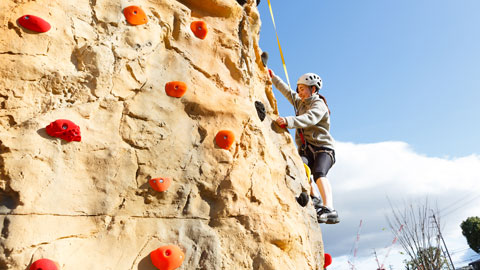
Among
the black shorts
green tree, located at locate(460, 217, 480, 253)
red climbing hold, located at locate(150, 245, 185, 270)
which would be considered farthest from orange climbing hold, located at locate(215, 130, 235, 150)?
green tree, located at locate(460, 217, 480, 253)

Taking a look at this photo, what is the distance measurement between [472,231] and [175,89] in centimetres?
3331

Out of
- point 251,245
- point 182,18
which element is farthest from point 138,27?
point 251,245

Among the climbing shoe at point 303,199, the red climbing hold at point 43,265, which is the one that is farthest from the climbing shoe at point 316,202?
the red climbing hold at point 43,265

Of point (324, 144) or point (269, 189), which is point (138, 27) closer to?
point (269, 189)

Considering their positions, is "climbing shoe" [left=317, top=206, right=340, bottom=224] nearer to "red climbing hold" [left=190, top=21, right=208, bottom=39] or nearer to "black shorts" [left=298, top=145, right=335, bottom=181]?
"black shorts" [left=298, top=145, right=335, bottom=181]

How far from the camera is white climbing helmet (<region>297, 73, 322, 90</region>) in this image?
565cm

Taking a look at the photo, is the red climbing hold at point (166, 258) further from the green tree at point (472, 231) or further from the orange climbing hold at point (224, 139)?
the green tree at point (472, 231)

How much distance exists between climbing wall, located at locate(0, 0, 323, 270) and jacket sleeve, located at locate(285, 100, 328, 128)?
684mm

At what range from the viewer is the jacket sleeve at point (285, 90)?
5852 mm

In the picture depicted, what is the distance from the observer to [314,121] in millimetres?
5137

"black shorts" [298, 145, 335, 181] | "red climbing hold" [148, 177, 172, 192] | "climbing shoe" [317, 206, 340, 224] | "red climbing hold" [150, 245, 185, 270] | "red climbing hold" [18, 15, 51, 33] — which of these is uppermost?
"red climbing hold" [18, 15, 51, 33]

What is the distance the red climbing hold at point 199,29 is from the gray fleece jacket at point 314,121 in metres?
1.51

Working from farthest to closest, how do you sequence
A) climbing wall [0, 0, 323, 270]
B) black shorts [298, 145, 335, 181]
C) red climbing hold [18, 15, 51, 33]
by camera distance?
black shorts [298, 145, 335, 181]
red climbing hold [18, 15, 51, 33]
climbing wall [0, 0, 323, 270]

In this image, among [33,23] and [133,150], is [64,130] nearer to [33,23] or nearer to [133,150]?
[133,150]
